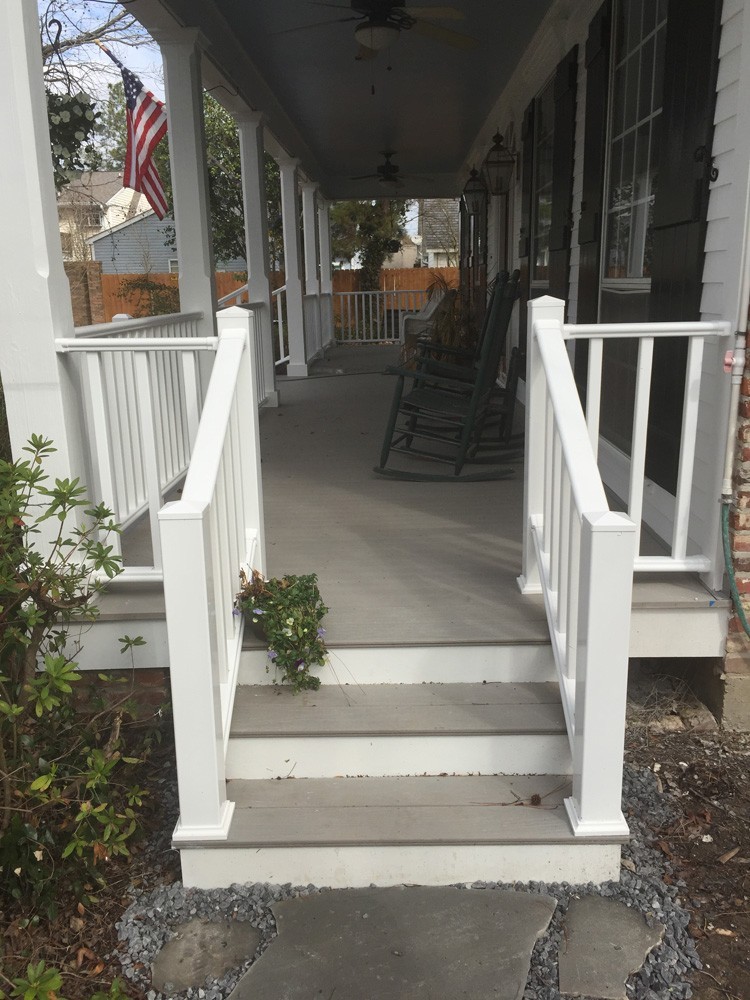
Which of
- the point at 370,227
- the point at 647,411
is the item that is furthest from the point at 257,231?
the point at 370,227

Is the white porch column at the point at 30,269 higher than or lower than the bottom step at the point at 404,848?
higher

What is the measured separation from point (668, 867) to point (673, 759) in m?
0.57

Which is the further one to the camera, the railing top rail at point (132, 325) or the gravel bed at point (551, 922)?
the railing top rail at point (132, 325)

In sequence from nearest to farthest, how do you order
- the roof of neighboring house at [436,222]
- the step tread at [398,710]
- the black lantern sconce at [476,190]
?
1. the step tread at [398,710]
2. the black lantern sconce at [476,190]
3. the roof of neighboring house at [436,222]

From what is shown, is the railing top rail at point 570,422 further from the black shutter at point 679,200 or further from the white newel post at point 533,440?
the black shutter at point 679,200

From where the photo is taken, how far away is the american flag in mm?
5812

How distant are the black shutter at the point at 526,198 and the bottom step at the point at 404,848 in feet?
15.6

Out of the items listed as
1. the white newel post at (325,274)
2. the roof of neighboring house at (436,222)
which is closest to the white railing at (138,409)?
the white newel post at (325,274)

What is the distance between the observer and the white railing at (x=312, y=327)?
10.9 meters

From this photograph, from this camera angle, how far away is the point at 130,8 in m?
4.48

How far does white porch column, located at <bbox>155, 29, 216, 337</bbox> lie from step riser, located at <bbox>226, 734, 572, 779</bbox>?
3.43 meters

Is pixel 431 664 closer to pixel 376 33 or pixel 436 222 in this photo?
pixel 376 33

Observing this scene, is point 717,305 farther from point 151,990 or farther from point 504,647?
point 151,990

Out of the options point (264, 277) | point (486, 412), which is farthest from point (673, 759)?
point (264, 277)
